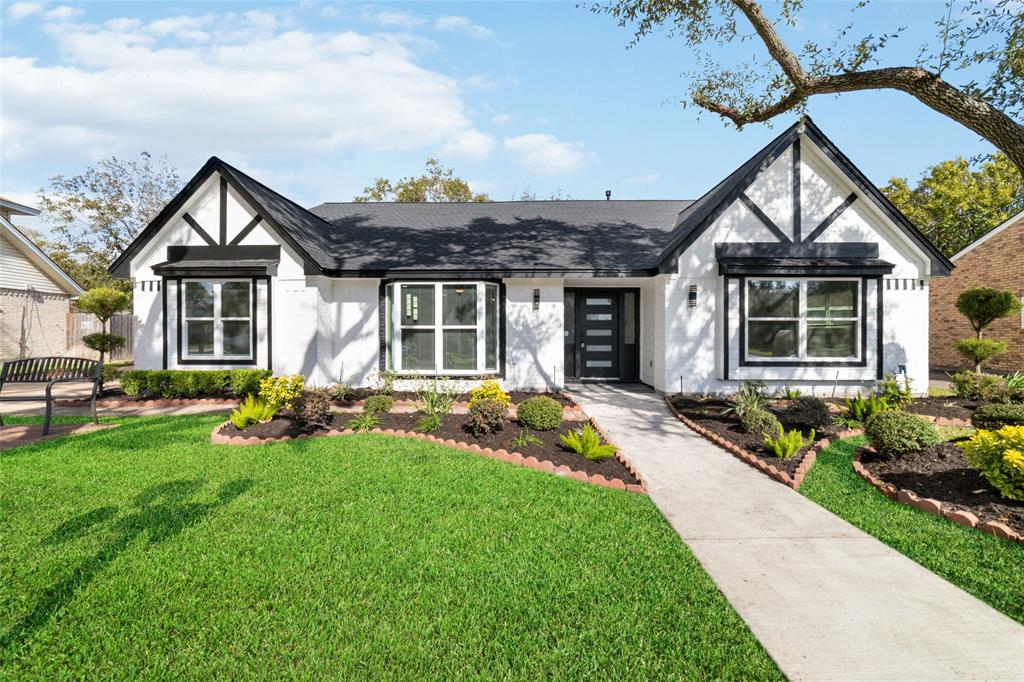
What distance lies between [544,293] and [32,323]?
19.7 meters

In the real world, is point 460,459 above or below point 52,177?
below

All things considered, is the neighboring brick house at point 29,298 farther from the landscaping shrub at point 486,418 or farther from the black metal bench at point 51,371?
the landscaping shrub at point 486,418

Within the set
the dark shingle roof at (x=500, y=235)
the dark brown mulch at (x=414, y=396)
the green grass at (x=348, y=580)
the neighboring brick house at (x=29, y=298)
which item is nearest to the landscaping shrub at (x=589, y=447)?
the green grass at (x=348, y=580)

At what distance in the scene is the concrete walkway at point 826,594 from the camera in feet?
8.20

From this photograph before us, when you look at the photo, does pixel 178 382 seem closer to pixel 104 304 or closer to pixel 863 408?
pixel 104 304

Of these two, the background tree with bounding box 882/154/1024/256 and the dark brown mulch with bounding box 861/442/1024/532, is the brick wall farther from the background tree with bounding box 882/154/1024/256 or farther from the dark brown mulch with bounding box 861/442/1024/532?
the background tree with bounding box 882/154/1024/256

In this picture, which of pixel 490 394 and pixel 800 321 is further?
pixel 800 321

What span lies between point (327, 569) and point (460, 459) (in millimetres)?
2703

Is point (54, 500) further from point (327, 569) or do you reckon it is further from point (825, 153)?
point (825, 153)

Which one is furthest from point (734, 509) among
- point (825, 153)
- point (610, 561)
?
point (825, 153)

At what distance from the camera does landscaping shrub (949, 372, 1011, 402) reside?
919 centimetres

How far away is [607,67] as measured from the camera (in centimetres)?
1117

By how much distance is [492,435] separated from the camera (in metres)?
6.86

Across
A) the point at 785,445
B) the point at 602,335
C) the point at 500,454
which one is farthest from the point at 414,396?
the point at 785,445
